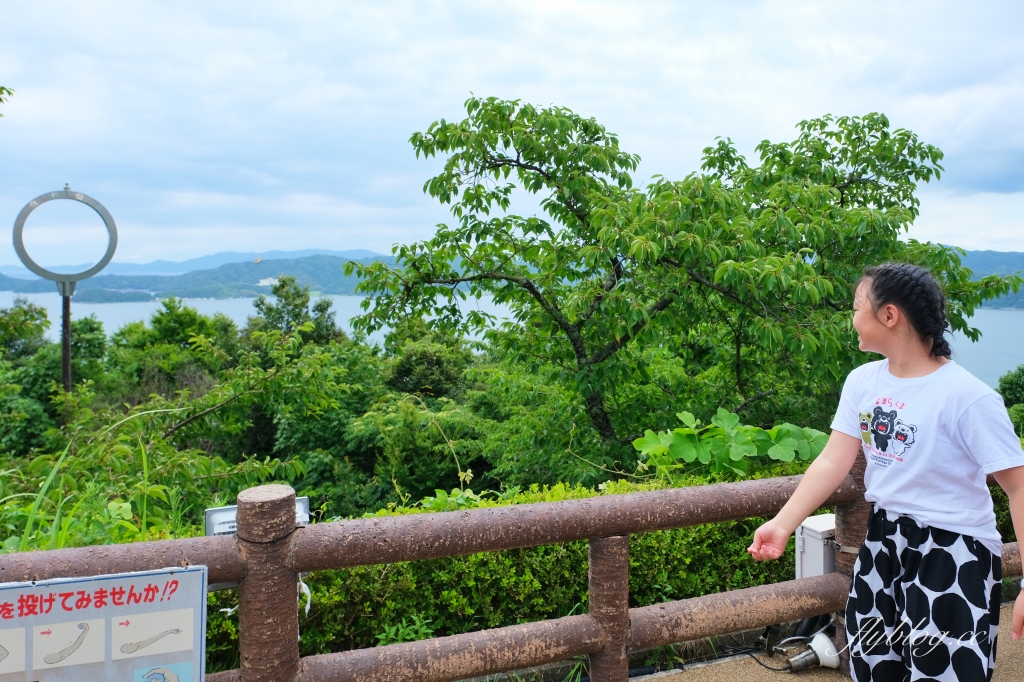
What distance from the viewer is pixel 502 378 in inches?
256

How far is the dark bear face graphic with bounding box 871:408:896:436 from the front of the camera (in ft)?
5.37

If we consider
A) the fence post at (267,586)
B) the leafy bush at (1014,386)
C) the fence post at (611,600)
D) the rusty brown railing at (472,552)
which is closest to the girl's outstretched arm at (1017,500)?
the rusty brown railing at (472,552)

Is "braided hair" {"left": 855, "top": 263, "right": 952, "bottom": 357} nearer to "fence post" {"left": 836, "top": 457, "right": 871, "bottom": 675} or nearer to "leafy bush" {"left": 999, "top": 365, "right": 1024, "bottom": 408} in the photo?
"fence post" {"left": 836, "top": 457, "right": 871, "bottom": 675}

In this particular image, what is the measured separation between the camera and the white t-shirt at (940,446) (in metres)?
1.48

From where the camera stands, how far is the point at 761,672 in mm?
2410

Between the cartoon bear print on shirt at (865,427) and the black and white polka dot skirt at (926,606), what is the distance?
19 cm

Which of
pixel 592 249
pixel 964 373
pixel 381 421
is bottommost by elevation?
pixel 381 421

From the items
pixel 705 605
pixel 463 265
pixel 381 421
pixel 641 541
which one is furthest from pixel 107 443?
pixel 381 421

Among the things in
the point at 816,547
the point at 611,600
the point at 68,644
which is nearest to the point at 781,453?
the point at 816,547

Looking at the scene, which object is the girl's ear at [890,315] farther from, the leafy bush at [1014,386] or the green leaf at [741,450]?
the leafy bush at [1014,386]

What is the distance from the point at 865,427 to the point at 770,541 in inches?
15.0

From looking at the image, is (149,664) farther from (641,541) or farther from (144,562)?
(641,541)

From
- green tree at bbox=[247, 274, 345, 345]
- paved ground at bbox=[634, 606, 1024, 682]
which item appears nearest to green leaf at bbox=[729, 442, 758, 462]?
paved ground at bbox=[634, 606, 1024, 682]

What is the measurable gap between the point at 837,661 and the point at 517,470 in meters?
4.32
